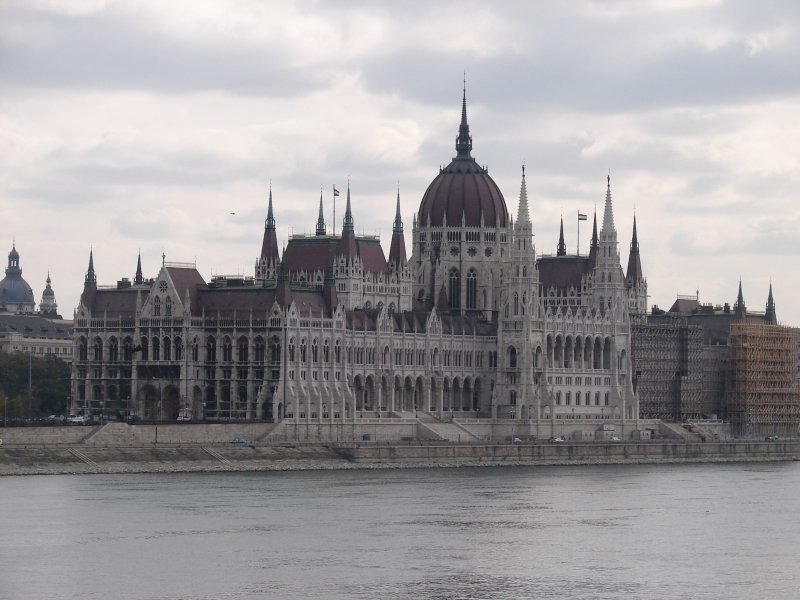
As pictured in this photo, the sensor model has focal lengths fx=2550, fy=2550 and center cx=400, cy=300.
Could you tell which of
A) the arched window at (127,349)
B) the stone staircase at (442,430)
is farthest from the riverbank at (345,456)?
the arched window at (127,349)

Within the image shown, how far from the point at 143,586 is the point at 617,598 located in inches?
755

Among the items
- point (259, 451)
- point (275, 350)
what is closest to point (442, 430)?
point (275, 350)

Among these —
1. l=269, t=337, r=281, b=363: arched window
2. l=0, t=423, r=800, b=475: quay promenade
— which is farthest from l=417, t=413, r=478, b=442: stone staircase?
l=269, t=337, r=281, b=363: arched window

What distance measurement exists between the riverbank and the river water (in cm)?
298

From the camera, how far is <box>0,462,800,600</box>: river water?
105 m

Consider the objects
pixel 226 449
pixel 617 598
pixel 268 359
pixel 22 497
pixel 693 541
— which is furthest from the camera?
pixel 268 359

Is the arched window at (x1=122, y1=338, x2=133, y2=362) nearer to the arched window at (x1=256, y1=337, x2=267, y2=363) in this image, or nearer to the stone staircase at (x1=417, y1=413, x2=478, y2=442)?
the arched window at (x1=256, y1=337, x2=267, y2=363)

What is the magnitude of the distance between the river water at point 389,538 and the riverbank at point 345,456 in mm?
2977

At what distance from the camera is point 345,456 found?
6772 inches

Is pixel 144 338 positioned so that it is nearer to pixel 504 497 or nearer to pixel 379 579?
pixel 504 497

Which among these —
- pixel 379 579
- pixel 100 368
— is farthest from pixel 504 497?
pixel 100 368

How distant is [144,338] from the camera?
619 ft

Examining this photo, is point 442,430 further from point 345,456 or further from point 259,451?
point 259,451

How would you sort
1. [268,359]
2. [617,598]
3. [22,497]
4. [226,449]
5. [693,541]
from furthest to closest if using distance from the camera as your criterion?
[268,359] → [226,449] → [22,497] → [693,541] → [617,598]
